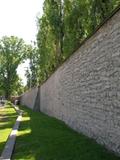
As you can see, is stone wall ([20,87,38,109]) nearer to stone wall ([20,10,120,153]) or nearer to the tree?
stone wall ([20,10,120,153])

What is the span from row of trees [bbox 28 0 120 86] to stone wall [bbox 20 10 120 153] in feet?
6.17

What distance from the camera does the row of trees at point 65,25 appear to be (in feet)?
77.4

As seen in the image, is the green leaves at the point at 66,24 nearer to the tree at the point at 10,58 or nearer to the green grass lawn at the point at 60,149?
the green grass lawn at the point at 60,149

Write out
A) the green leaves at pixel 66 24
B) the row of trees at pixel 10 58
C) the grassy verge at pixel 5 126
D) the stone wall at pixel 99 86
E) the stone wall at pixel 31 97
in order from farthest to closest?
1. the row of trees at pixel 10 58
2. the stone wall at pixel 31 97
3. the green leaves at pixel 66 24
4. the grassy verge at pixel 5 126
5. the stone wall at pixel 99 86

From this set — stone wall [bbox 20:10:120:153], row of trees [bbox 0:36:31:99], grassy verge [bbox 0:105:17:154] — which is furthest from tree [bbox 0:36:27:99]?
stone wall [bbox 20:10:120:153]

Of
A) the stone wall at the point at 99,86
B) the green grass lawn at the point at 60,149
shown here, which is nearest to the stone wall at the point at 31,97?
the stone wall at the point at 99,86

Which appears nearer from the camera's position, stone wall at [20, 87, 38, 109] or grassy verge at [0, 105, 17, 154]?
grassy verge at [0, 105, 17, 154]

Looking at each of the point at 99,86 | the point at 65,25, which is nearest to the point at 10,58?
the point at 65,25

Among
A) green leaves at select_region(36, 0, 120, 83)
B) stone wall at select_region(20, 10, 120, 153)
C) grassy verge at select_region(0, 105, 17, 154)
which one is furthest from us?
green leaves at select_region(36, 0, 120, 83)

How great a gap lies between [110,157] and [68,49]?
20.4 metres

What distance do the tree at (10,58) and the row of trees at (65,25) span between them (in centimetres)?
6332

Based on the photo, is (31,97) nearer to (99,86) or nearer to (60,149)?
(99,86)

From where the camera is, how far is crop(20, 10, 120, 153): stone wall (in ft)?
31.5

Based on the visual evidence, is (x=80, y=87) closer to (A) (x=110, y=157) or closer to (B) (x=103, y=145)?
(B) (x=103, y=145)
